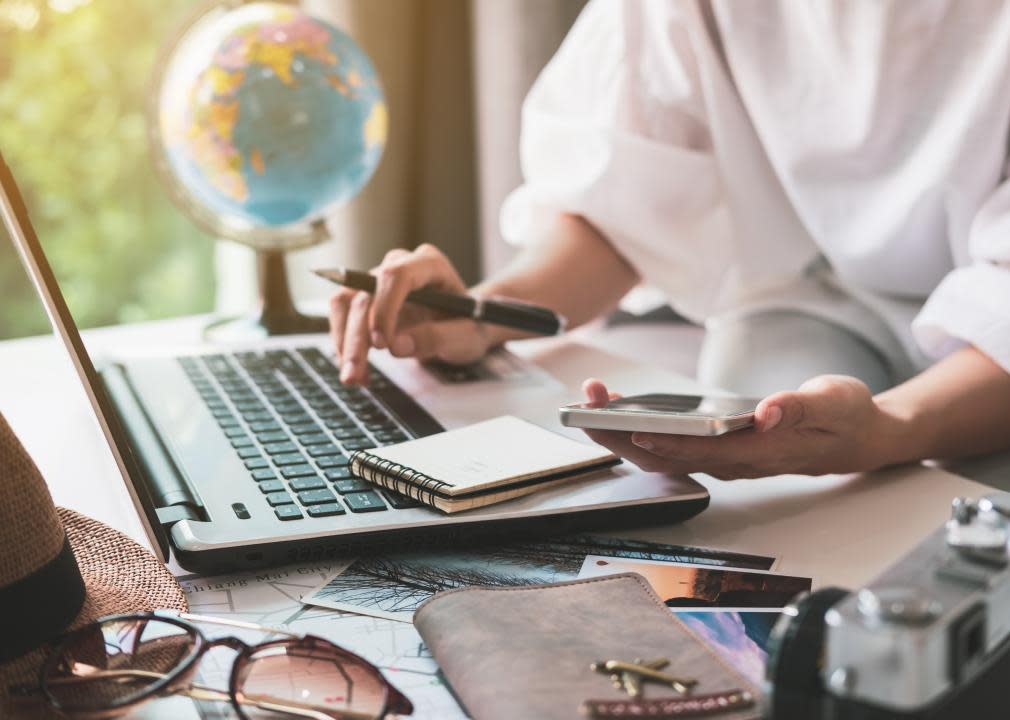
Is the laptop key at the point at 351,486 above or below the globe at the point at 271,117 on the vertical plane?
below

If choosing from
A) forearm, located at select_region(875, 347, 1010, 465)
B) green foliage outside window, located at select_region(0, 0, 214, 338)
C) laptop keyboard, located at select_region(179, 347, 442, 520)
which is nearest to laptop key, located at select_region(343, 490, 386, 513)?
laptop keyboard, located at select_region(179, 347, 442, 520)

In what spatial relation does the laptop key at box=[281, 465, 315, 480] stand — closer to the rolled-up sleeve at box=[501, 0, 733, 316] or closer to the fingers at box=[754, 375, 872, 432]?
the fingers at box=[754, 375, 872, 432]

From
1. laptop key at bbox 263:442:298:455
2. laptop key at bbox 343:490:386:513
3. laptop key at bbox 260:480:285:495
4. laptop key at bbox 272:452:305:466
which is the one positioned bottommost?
laptop key at bbox 263:442:298:455

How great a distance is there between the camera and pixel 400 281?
88 centimetres

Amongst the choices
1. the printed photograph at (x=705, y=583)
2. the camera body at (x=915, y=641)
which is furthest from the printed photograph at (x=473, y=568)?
the camera body at (x=915, y=641)

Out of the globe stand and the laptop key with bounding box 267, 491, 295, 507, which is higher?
the laptop key with bounding box 267, 491, 295, 507

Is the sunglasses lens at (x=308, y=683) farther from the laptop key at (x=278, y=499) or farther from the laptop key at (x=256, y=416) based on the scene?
the laptop key at (x=256, y=416)

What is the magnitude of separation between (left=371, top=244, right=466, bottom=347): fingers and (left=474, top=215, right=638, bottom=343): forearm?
7 centimetres

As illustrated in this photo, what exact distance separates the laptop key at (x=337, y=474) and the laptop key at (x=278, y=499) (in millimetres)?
32

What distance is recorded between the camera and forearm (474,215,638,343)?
1031 mm

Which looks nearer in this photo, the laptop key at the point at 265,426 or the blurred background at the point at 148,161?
the laptop key at the point at 265,426

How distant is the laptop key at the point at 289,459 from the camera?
25.6 inches

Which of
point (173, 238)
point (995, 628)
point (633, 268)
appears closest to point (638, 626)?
point (995, 628)

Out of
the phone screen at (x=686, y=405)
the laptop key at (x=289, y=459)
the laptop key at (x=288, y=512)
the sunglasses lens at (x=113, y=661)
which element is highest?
the phone screen at (x=686, y=405)
